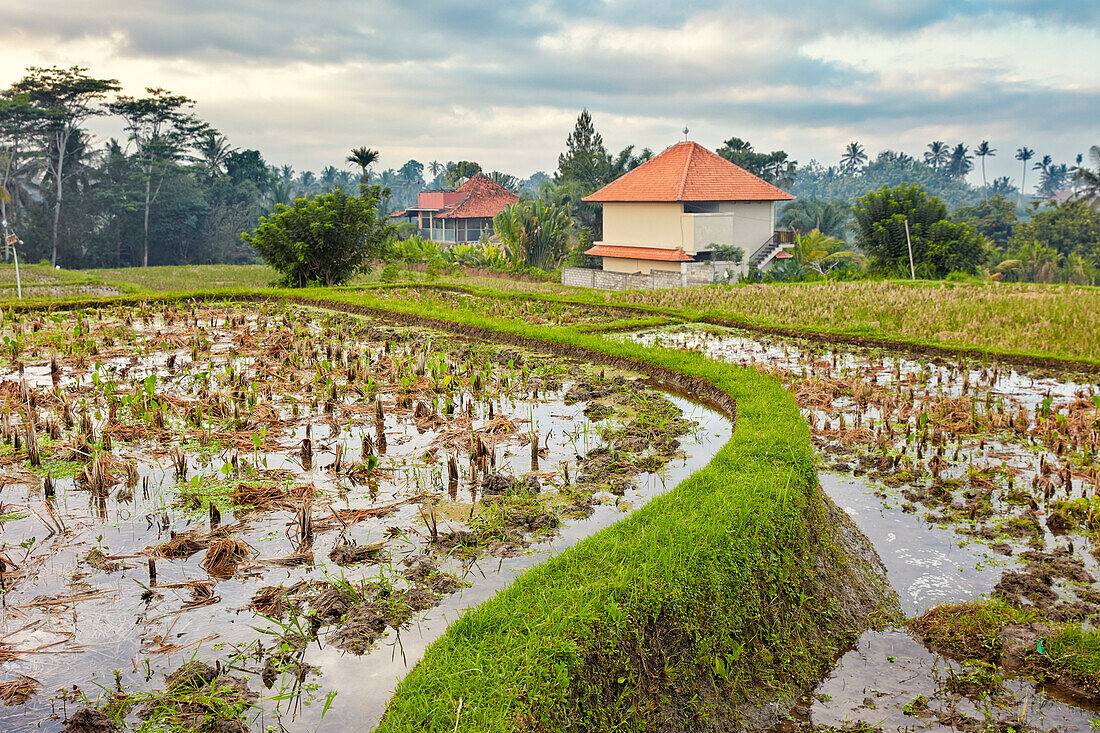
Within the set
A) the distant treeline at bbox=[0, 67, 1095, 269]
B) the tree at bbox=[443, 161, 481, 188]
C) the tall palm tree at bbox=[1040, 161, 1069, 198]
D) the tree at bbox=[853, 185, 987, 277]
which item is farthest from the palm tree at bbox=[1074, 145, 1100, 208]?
the tall palm tree at bbox=[1040, 161, 1069, 198]

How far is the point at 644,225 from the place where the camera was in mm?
26594

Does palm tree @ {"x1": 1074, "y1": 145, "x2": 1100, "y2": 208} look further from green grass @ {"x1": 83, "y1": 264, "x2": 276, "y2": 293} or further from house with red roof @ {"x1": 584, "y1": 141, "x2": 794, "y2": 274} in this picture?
green grass @ {"x1": 83, "y1": 264, "x2": 276, "y2": 293}

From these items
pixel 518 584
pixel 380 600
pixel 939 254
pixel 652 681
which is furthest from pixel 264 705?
pixel 939 254

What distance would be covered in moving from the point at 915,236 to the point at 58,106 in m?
32.5

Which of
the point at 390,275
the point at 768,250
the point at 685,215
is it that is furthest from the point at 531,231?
the point at 768,250

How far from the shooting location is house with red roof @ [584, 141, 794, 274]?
25000 millimetres

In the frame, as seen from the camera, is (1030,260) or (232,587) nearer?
(232,587)

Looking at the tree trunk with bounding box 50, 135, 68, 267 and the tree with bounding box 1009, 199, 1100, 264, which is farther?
the tree with bounding box 1009, 199, 1100, 264

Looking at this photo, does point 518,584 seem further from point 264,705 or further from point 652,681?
point 264,705

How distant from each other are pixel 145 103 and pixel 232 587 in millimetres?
36963

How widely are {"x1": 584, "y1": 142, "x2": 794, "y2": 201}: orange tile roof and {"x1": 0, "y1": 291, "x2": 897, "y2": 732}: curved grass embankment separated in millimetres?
21291

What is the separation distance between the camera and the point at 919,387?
27.5ft

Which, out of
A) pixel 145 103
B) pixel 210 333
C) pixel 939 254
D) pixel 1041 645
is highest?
pixel 145 103

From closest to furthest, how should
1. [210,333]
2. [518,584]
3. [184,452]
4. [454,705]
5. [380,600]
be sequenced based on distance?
[454,705] < [518,584] < [380,600] < [184,452] < [210,333]
